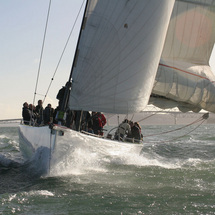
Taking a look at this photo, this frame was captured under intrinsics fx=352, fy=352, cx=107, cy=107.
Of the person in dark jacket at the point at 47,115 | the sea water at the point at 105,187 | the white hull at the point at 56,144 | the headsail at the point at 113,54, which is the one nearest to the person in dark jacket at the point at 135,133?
the sea water at the point at 105,187

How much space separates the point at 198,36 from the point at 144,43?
5.32 metres

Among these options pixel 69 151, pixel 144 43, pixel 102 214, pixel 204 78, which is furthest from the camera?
pixel 204 78

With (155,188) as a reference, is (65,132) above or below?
above

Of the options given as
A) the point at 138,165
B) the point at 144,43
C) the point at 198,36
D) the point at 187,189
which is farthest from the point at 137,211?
the point at 198,36

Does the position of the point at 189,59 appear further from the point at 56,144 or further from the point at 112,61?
the point at 56,144

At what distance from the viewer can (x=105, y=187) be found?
23.0 feet

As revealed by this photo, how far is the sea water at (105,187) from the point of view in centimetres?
555

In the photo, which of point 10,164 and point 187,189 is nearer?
point 187,189

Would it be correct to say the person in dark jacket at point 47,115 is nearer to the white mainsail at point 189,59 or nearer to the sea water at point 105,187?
the sea water at point 105,187

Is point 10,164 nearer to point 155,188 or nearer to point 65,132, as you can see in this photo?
point 65,132

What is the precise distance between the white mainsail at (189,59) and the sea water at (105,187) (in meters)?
2.88

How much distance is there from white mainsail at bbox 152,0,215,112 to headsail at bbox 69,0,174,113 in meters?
3.51

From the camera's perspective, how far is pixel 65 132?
290 inches

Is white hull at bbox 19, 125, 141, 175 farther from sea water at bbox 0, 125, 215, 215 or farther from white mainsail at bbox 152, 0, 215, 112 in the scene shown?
white mainsail at bbox 152, 0, 215, 112
